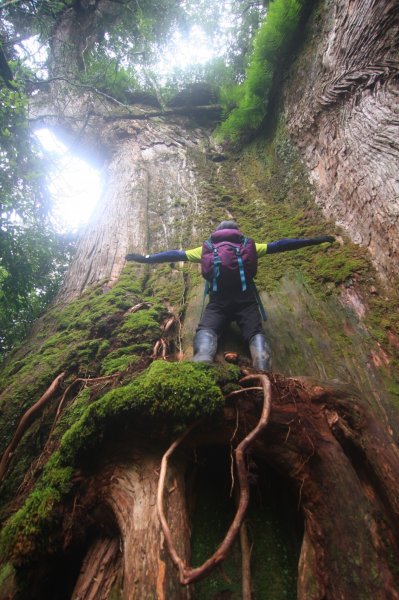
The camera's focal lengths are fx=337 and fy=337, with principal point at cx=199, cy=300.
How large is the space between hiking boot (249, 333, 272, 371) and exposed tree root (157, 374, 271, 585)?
40.0 inches

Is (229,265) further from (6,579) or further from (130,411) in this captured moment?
(6,579)

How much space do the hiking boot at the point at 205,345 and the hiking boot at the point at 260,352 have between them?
0.36 metres

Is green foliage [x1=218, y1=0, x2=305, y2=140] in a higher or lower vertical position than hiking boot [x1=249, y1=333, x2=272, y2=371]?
higher

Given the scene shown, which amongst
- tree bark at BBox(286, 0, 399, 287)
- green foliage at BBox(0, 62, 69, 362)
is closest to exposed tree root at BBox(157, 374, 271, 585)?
tree bark at BBox(286, 0, 399, 287)

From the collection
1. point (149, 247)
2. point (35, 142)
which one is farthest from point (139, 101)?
point (149, 247)

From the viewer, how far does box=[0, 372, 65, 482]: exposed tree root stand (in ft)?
8.11

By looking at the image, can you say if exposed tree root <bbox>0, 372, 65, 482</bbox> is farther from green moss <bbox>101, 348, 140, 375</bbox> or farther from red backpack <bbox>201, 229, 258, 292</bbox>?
red backpack <bbox>201, 229, 258, 292</bbox>

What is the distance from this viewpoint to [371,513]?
165cm

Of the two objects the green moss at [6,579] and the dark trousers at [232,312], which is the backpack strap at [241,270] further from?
the green moss at [6,579]

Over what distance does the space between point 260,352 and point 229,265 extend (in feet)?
3.14

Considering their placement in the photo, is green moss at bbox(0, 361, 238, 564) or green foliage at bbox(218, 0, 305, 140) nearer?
green moss at bbox(0, 361, 238, 564)

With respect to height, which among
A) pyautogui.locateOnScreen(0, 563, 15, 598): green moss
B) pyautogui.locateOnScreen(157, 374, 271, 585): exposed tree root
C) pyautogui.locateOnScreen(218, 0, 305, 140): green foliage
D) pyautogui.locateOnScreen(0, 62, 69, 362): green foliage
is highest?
pyautogui.locateOnScreen(218, 0, 305, 140): green foliage

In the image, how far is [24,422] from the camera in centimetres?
264

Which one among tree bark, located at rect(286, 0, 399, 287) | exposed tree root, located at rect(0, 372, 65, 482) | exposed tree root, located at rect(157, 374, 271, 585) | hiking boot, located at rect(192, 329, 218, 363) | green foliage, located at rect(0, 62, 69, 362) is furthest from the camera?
green foliage, located at rect(0, 62, 69, 362)
